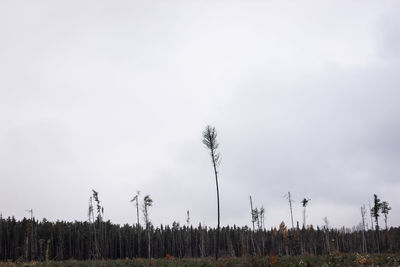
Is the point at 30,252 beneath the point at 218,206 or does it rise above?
beneath

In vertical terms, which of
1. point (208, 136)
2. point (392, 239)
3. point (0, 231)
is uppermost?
point (208, 136)

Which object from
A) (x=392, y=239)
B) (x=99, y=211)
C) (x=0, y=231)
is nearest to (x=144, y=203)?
(x=99, y=211)

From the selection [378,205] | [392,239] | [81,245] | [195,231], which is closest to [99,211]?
[81,245]

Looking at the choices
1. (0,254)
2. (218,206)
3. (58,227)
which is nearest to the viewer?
(218,206)

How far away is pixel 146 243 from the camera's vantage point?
6091 cm

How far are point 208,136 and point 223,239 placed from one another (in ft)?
137

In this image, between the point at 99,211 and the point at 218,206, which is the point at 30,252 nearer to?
the point at 99,211

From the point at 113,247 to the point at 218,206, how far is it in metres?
37.5

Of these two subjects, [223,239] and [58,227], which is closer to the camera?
[58,227]

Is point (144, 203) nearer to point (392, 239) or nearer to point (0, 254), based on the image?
point (0, 254)

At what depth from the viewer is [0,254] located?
52.8 meters

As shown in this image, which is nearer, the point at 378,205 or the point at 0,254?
the point at 0,254

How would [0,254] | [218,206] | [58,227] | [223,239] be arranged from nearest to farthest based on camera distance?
[218,206] → [0,254] → [58,227] → [223,239]

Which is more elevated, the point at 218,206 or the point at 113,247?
the point at 218,206
